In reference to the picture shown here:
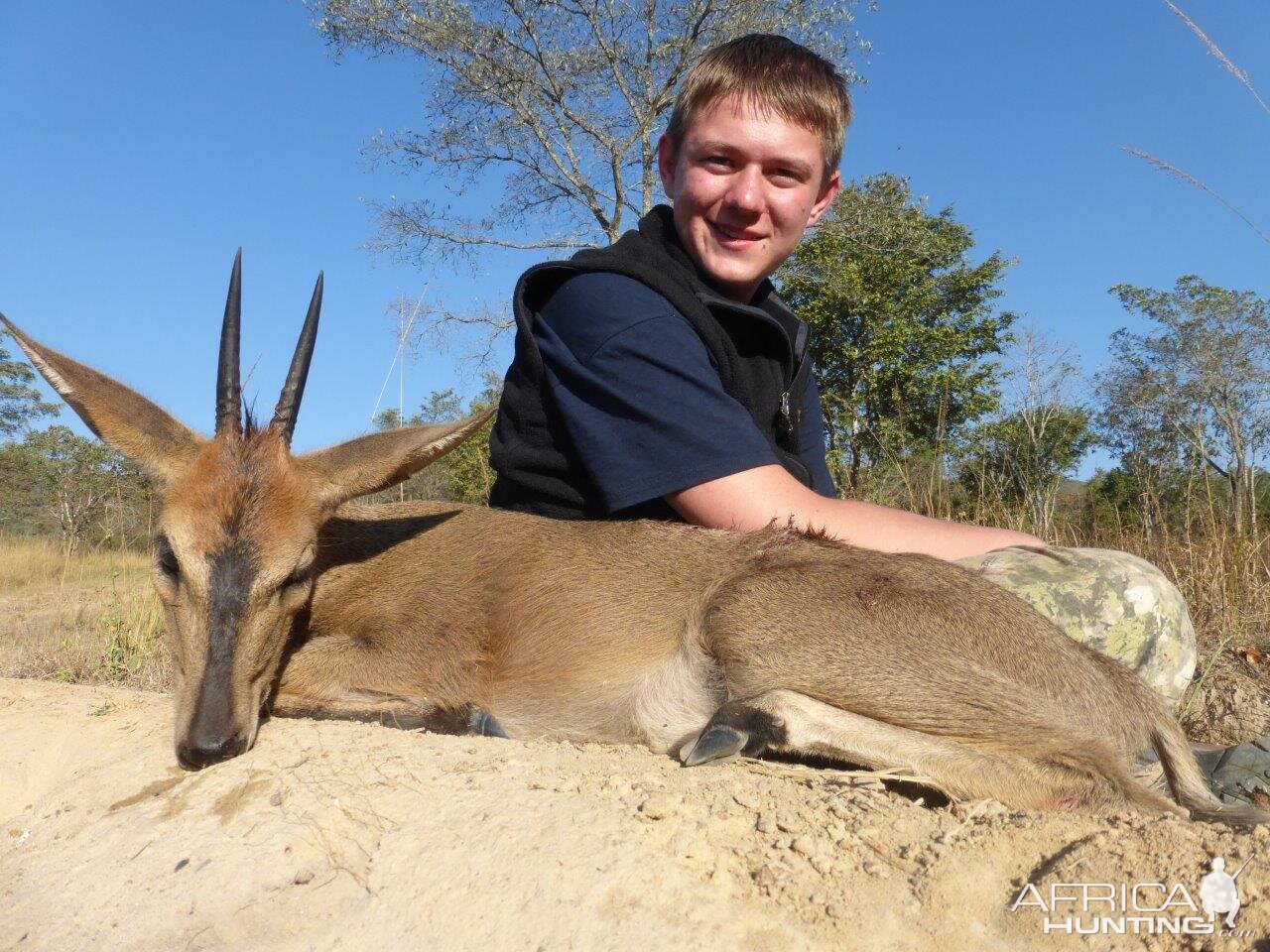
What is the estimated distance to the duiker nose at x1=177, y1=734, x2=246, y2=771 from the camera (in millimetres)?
2857

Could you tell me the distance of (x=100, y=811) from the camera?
9.49ft

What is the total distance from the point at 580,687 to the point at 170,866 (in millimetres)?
1427

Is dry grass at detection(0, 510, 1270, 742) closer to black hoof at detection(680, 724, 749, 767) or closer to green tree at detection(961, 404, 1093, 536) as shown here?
green tree at detection(961, 404, 1093, 536)

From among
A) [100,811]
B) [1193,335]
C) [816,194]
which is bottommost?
[100,811]

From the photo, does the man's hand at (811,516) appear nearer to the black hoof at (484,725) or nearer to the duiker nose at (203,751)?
the black hoof at (484,725)

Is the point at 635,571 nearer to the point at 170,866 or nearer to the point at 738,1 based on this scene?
the point at 170,866

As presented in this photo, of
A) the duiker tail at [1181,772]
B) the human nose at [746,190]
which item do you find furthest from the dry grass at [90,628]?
the duiker tail at [1181,772]

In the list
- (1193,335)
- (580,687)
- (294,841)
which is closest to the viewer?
(294,841)

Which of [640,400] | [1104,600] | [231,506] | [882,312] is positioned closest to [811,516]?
[640,400]

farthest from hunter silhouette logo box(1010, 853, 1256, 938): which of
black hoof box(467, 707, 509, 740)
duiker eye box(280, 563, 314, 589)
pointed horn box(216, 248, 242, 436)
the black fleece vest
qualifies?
pointed horn box(216, 248, 242, 436)

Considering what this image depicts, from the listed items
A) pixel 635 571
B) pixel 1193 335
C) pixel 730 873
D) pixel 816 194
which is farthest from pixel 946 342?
pixel 730 873

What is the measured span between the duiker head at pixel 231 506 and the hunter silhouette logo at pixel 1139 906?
7.36 ft

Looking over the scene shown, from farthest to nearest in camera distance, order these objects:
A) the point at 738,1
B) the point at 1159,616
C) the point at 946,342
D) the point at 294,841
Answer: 1. the point at 946,342
2. the point at 738,1
3. the point at 1159,616
4. the point at 294,841

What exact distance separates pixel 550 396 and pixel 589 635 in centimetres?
103
